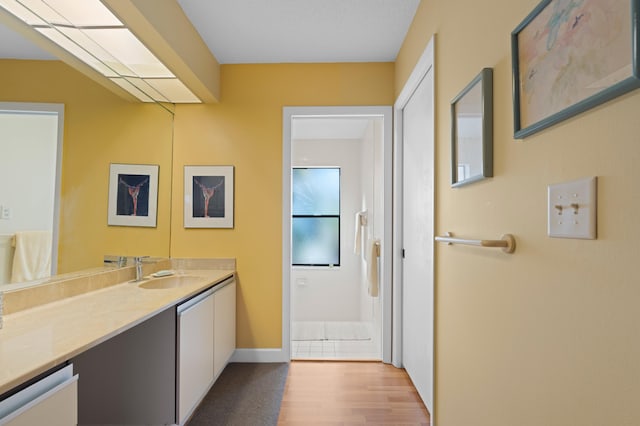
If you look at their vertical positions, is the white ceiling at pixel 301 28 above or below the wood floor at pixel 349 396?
above

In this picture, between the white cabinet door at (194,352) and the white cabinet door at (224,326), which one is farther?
the white cabinet door at (224,326)

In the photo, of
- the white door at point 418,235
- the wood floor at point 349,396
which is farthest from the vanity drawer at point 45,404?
the white door at point 418,235

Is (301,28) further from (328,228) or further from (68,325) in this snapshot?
(328,228)

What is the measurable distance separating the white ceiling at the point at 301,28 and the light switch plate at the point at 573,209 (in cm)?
185

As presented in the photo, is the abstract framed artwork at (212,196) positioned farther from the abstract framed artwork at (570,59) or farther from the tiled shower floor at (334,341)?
the abstract framed artwork at (570,59)

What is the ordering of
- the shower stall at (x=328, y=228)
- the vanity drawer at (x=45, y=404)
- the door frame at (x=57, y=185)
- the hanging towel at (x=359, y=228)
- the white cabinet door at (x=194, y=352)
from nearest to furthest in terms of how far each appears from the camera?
the vanity drawer at (x=45, y=404) < the door frame at (x=57, y=185) < the white cabinet door at (x=194, y=352) < the hanging towel at (x=359, y=228) < the shower stall at (x=328, y=228)

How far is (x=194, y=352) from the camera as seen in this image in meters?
2.07

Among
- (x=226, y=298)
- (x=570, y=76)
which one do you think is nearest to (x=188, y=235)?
(x=226, y=298)

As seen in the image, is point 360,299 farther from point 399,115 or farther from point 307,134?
point 399,115

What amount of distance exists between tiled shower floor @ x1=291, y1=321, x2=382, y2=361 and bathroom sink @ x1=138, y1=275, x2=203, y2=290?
123 cm

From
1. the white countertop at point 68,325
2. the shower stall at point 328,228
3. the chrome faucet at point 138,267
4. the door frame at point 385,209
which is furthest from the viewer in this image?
the shower stall at point 328,228

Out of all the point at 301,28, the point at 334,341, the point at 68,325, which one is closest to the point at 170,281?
the point at 68,325

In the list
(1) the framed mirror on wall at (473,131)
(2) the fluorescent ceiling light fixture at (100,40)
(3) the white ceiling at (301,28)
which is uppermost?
(3) the white ceiling at (301,28)

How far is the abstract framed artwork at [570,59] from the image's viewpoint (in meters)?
0.66
